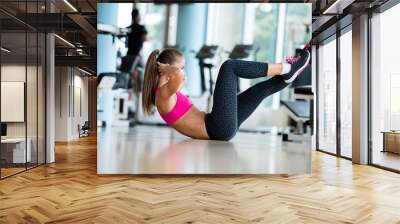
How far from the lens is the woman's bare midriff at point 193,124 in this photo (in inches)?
215

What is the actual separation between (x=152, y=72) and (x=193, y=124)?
A: 35.6 inches

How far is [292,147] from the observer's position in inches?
221

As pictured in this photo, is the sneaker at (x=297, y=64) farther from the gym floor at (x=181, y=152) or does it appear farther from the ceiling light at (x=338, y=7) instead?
the ceiling light at (x=338, y=7)

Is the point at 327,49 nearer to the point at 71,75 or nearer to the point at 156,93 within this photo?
the point at 156,93

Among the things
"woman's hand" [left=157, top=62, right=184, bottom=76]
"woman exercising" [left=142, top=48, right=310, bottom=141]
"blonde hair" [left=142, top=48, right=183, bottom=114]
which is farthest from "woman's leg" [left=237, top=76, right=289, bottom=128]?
"blonde hair" [left=142, top=48, right=183, bottom=114]

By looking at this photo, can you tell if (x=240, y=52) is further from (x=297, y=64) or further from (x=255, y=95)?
(x=297, y=64)

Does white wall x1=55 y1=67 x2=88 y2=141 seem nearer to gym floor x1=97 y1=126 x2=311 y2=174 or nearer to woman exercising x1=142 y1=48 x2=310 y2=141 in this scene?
gym floor x1=97 y1=126 x2=311 y2=174

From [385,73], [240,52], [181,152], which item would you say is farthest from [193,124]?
[385,73]

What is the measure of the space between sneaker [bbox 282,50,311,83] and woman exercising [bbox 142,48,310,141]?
0.73 feet

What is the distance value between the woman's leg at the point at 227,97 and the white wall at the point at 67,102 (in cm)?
847

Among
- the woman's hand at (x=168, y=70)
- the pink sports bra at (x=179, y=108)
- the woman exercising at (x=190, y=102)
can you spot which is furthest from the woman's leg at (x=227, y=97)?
the woman's hand at (x=168, y=70)

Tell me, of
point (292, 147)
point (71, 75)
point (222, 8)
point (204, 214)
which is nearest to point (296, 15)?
point (222, 8)

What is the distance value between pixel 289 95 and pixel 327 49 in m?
4.18

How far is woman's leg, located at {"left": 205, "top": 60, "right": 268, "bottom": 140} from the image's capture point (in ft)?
17.9
